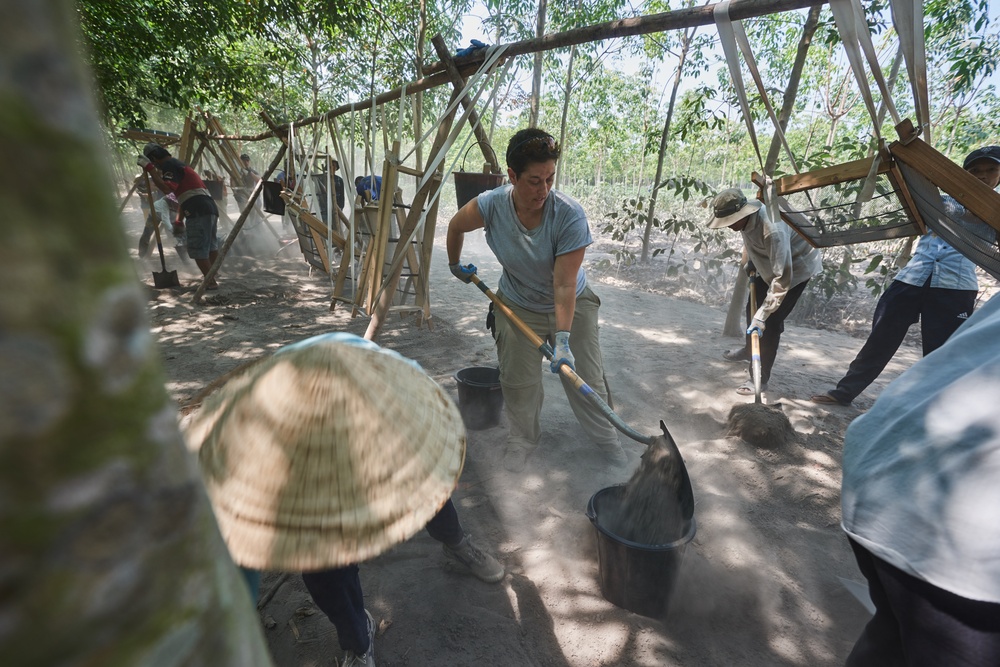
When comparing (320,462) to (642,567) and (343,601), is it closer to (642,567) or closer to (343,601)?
(343,601)

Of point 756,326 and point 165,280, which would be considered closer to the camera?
point 756,326

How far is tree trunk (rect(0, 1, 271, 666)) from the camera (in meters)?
0.23

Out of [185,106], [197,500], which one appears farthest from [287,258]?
[197,500]

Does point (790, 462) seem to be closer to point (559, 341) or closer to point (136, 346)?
point (559, 341)

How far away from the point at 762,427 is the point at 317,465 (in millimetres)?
3398

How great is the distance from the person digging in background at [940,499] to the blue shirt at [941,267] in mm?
2958

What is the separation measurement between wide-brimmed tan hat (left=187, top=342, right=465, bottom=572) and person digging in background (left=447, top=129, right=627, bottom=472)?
1753mm

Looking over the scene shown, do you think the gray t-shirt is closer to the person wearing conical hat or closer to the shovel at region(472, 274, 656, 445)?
the shovel at region(472, 274, 656, 445)

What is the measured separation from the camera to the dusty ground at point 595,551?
208 cm

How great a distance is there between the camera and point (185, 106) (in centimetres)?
595

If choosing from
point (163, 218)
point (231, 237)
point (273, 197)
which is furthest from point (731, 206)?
point (163, 218)

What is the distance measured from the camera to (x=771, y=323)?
4.23 m

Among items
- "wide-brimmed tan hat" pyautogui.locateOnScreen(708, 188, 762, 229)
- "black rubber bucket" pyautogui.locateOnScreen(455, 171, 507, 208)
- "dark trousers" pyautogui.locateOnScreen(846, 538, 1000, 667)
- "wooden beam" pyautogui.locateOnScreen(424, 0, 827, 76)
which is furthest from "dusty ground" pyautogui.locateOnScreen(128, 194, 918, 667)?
"wooden beam" pyautogui.locateOnScreen(424, 0, 827, 76)

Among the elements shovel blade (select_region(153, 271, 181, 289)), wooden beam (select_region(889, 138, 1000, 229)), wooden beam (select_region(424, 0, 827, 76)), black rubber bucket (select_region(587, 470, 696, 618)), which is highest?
wooden beam (select_region(424, 0, 827, 76))
